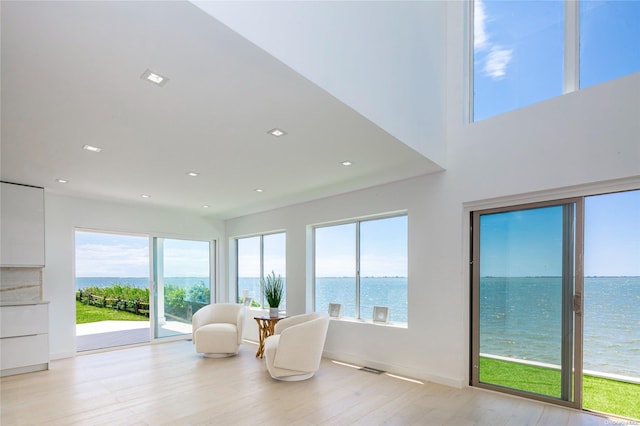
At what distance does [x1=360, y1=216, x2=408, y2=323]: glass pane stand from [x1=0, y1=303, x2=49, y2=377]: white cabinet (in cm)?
448

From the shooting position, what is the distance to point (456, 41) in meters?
4.42

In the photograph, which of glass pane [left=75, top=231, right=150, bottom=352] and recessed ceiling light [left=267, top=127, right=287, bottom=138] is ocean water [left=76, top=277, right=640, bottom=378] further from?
glass pane [left=75, top=231, right=150, bottom=352]

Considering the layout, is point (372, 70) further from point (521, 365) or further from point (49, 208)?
point (49, 208)

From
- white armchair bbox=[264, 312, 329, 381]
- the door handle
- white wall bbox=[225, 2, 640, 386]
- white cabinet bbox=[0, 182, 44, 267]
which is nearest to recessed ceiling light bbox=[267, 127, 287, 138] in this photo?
white wall bbox=[225, 2, 640, 386]

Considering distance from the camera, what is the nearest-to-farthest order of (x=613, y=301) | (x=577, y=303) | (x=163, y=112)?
1. (x=163, y=112)
2. (x=613, y=301)
3. (x=577, y=303)

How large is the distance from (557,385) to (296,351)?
2681mm

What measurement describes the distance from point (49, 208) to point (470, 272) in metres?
6.27

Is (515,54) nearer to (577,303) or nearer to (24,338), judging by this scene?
(577,303)

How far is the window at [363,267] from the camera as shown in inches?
192

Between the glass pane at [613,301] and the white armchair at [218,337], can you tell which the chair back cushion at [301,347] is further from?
the glass pane at [613,301]

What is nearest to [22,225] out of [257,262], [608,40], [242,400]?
[257,262]

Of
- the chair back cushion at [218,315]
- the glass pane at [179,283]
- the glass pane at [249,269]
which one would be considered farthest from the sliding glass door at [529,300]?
the glass pane at [179,283]

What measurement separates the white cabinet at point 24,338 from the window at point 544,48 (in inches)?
250

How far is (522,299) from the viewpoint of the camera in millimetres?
3750
